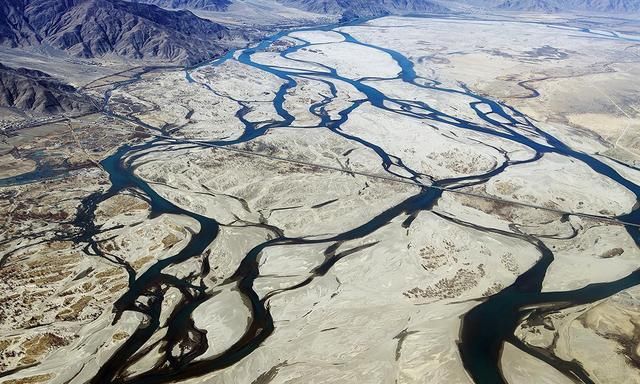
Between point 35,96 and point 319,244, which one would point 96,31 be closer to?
point 35,96

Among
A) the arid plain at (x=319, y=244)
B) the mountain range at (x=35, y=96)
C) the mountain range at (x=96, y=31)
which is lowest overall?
the arid plain at (x=319, y=244)

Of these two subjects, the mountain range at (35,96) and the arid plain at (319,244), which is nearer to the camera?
the arid plain at (319,244)

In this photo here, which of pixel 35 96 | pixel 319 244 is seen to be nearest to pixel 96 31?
pixel 35 96

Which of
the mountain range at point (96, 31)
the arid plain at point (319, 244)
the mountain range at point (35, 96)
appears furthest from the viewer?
the mountain range at point (96, 31)

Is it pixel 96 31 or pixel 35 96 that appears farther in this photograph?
pixel 96 31

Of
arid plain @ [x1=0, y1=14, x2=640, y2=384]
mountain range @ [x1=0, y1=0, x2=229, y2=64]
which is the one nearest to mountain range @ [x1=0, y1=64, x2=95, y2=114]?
arid plain @ [x1=0, y1=14, x2=640, y2=384]

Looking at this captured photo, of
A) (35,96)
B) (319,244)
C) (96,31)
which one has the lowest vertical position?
(319,244)

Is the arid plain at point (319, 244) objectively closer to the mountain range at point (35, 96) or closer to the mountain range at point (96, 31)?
the mountain range at point (35, 96)

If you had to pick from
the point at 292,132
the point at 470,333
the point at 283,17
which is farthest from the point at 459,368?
the point at 283,17

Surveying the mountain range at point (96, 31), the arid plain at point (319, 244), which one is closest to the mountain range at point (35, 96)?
the arid plain at point (319, 244)

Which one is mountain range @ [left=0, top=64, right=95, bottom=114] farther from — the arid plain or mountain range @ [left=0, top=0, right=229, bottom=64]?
mountain range @ [left=0, top=0, right=229, bottom=64]
